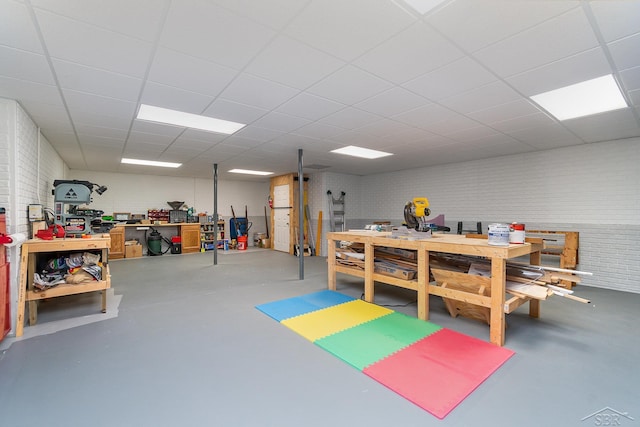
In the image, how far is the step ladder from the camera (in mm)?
8445

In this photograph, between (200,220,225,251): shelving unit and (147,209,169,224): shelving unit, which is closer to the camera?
(147,209,169,224): shelving unit

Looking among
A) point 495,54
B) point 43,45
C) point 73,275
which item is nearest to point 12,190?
point 73,275

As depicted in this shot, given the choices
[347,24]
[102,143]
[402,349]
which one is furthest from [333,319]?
[102,143]

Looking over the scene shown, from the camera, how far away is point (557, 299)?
4098 mm

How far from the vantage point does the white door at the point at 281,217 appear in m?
8.92

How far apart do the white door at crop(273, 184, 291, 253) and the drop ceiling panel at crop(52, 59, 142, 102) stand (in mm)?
6085

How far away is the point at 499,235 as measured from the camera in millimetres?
2803

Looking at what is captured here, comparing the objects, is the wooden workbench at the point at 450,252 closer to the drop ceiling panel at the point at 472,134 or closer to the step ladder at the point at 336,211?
the drop ceiling panel at the point at 472,134

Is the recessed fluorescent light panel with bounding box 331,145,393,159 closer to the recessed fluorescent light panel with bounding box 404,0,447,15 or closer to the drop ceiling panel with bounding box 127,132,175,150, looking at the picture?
the drop ceiling panel with bounding box 127,132,175,150

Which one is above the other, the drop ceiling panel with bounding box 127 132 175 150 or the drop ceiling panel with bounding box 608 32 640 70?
the drop ceiling panel with bounding box 608 32 640 70

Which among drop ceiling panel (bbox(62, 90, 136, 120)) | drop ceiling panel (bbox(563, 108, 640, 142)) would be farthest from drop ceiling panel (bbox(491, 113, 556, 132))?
drop ceiling panel (bbox(62, 90, 136, 120))

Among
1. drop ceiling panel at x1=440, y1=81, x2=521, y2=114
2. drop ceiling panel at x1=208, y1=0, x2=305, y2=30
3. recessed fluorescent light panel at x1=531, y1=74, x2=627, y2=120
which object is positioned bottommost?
drop ceiling panel at x1=208, y1=0, x2=305, y2=30

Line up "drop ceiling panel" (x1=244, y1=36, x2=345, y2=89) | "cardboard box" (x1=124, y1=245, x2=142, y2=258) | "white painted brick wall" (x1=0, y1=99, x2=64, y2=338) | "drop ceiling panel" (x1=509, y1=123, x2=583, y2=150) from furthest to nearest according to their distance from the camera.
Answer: "cardboard box" (x1=124, y1=245, x2=142, y2=258) < "drop ceiling panel" (x1=509, y1=123, x2=583, y2=150) < "white painted brick wall" (x1=0, y1=99, x2=64, y2=338) < "drop ceiling panel" (x1=244, y1=36, x2=345, y2=89)

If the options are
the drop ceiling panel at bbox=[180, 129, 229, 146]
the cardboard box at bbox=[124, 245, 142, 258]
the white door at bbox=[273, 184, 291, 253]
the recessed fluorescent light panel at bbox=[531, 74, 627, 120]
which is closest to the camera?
the recessed fluorescent light panel at bbox=[531, 74, 627, 120]
